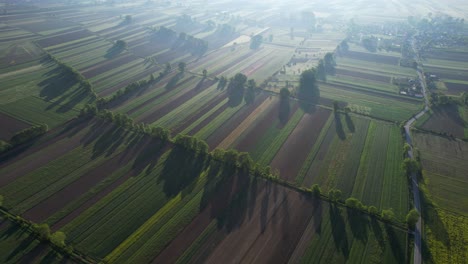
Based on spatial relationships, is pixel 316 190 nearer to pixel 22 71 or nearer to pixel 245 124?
pixel 245 124

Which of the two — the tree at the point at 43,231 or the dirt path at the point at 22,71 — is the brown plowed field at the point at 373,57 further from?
the tree at the point at 43,231

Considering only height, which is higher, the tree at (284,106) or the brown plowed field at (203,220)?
the tree at (284,106)

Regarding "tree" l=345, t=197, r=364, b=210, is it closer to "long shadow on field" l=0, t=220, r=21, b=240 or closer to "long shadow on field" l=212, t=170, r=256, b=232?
"long shadow on field" l=212, t=170, r=256, b=232

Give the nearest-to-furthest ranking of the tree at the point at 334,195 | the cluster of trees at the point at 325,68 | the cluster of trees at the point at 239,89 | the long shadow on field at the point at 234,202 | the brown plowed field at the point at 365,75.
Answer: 1. the long shadow on field at the point at 234,202
2. the tree at the point at 334,195
3. the cluster of trees at the point at 239,89
4. the brown plowed field at the point at 365,75
5. the cluster of trees at the point at 325,68

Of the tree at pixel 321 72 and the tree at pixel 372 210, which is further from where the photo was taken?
the tree at pixel 321 72

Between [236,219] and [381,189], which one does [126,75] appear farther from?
[381,189]

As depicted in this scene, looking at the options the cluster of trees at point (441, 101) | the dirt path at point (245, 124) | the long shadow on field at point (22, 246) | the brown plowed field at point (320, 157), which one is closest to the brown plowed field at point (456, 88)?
the cluster of trees at point (441, 101)
